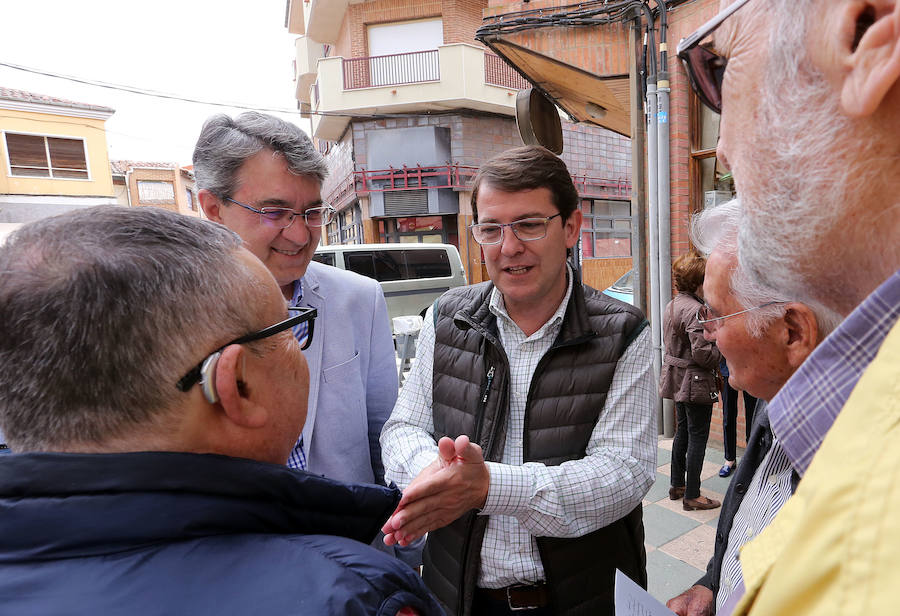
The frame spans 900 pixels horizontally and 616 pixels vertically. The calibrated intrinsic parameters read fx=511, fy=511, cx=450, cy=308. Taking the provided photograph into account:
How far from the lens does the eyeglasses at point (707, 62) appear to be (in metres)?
0.83

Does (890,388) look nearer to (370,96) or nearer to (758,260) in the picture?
(758,260)

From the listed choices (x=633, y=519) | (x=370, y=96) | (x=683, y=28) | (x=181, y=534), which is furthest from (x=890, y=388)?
(x=370, y=96)

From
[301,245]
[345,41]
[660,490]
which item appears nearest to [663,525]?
[660,490]

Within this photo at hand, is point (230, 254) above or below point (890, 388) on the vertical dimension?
above

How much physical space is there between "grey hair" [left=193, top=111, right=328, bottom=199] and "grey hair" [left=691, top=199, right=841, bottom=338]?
1372 mm

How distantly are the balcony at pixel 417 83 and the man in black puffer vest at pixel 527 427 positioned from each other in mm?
16472

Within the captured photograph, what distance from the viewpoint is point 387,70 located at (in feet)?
58.0

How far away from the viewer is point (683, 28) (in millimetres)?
4453

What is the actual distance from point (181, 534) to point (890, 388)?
83 centimetres

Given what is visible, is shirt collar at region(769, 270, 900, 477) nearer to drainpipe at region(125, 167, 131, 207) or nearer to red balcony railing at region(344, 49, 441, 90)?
red balcony railing at region(344, 49, 441, 90)

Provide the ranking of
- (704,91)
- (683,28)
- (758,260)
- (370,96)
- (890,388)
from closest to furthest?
(890,388), (758,260), (704,91), (683,28), (370,96)

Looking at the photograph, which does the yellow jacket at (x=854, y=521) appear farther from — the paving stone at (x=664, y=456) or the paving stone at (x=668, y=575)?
the paving stone at (x=664, y=456)

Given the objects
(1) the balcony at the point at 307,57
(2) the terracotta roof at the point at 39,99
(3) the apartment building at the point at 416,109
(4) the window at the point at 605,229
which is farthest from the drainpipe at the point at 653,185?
(2) the terracotta roof at the point at 39,99

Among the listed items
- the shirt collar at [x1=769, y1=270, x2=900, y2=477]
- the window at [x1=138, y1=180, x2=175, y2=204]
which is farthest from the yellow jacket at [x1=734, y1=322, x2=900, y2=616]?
the window at [x1=138, y1=180, x2=175, y2=204]
